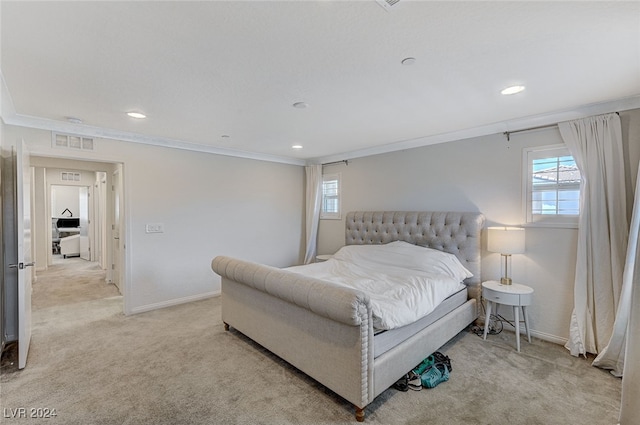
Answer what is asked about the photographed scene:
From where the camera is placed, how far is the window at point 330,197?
541 centimetres

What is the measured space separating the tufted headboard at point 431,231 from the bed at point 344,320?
12 mm

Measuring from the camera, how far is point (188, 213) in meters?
→ 4.43

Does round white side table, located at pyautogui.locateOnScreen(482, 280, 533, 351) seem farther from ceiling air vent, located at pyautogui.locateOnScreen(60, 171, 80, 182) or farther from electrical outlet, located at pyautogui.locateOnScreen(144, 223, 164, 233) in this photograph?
ceiling air vent, located at pyautogui.locateOnScreen(60, 171, 80, 182)

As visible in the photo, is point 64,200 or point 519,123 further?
point 64,200

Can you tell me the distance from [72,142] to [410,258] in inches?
174

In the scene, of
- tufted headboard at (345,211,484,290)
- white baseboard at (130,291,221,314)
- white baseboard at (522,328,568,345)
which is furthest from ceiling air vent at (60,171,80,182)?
white baseboard at (522,328,568,345)

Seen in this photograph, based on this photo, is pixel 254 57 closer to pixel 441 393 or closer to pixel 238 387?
pixel 238 387

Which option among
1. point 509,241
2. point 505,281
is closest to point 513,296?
point 505,281

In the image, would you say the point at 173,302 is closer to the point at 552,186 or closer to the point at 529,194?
the point at 529,194

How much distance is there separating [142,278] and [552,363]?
4.91 m

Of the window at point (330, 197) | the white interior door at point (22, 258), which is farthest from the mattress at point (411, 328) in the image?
the white interior door at point (22, 258)

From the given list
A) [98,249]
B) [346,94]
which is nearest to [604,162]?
[346,94]

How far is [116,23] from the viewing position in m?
1.56

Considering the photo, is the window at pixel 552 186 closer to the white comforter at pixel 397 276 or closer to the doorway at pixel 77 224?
the white comforter at pixel 397 276
